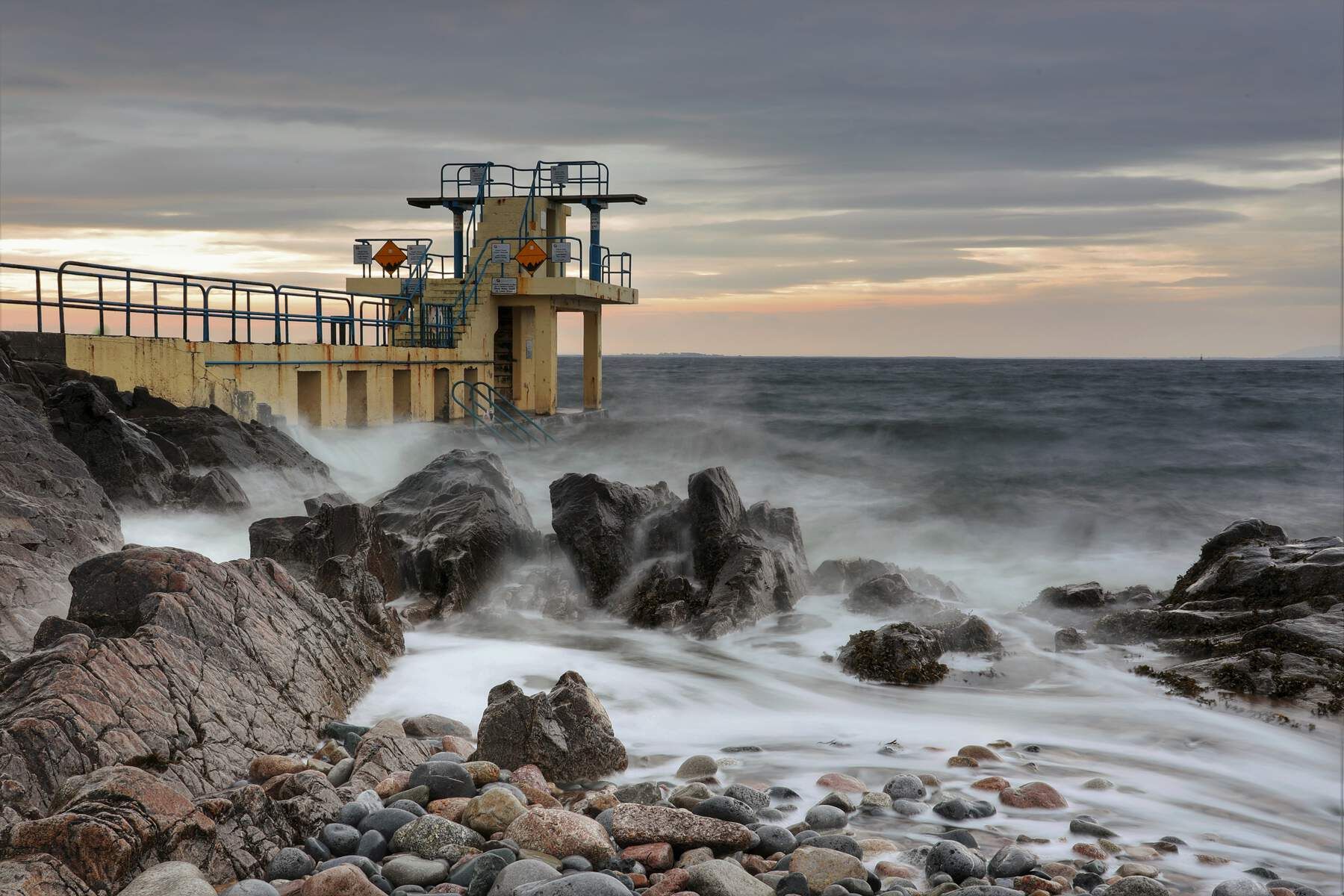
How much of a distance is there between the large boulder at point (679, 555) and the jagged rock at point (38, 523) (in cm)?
422

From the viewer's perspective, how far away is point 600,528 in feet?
34.8

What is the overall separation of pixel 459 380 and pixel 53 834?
70.1 ft

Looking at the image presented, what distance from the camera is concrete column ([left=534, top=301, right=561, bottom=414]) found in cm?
2602

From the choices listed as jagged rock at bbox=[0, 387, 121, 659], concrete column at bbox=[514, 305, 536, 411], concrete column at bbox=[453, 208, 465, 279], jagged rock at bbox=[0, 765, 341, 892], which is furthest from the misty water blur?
concrete column at bbox=[453, 208, 465, 279]

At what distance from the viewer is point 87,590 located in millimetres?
5891

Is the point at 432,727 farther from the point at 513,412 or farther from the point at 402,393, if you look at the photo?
the point at 513,412

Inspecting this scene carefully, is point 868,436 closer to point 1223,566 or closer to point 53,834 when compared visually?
point 1223,566

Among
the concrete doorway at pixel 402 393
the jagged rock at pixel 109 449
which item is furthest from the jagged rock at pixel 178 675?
the concrete doorway at pixel 402 393

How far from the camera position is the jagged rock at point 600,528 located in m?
10.5

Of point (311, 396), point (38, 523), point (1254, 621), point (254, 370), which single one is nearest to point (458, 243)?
point (311, 396)

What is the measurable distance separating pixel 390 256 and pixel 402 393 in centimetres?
372

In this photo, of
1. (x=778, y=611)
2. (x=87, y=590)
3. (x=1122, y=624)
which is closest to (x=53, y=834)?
(x=87, y=590)

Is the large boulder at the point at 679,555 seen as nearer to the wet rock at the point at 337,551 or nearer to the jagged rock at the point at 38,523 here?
the wet rock at the point at 337,551

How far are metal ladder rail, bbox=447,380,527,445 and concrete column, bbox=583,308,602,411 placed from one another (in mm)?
3751
